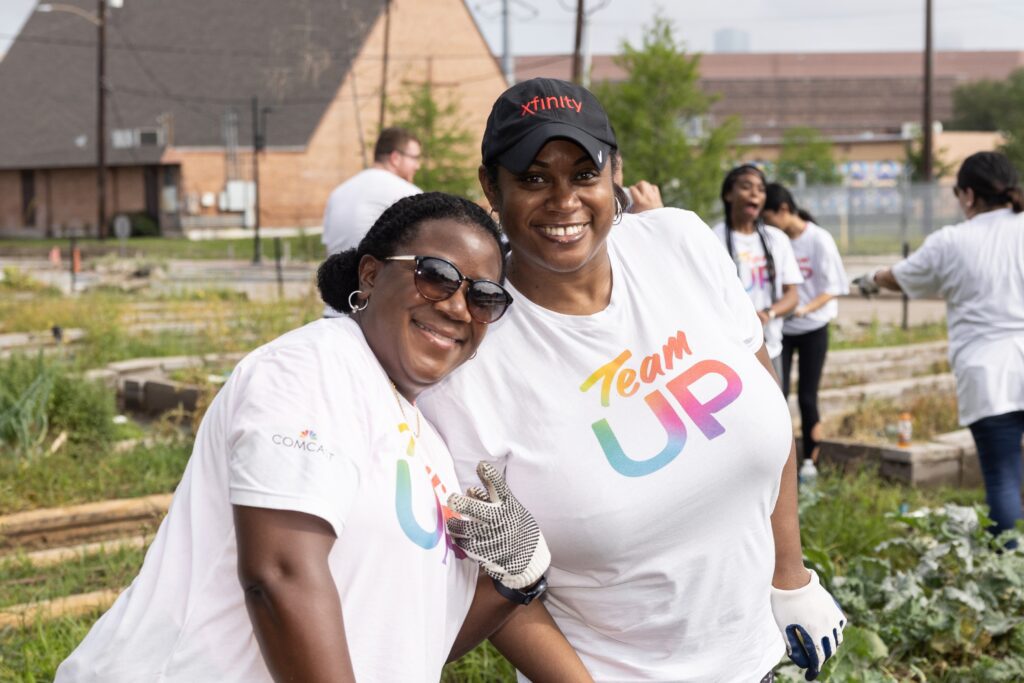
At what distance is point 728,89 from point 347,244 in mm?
82009

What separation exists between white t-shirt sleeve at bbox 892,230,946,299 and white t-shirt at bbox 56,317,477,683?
386 centimetres

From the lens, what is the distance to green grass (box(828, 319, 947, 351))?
12.9 m

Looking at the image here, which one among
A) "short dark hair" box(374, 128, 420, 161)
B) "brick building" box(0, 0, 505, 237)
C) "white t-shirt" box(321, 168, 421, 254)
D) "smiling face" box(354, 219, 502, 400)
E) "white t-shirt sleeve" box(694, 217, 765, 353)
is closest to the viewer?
"smiling face" box(354, 219, 502, 400)

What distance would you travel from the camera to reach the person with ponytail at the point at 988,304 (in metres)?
4.87

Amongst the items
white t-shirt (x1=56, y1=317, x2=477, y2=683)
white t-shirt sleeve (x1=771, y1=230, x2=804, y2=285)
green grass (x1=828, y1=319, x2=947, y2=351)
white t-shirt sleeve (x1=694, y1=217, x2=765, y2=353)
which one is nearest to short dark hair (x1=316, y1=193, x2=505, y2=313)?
white t-shirt (x1=56, y1=317, x2=477, y2=683)

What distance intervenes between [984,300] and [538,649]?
11.5ft

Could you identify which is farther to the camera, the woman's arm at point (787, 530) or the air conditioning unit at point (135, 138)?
the air conditioning unit at point (135, 138)

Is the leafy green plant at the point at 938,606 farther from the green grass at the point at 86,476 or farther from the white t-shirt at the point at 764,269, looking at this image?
the green grass at the point at 86,476

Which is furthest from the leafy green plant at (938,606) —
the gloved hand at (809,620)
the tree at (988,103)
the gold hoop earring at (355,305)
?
the tree at (988,103)

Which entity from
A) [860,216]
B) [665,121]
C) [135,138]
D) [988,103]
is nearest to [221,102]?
[135,138]

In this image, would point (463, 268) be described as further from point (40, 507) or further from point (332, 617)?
point (40, 507)

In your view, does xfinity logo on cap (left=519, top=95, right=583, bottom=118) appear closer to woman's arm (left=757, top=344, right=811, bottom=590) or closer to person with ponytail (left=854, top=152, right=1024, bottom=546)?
woman's arm (left=757, top=344, right=811, bottom=590)

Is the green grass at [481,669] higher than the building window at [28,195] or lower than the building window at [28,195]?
lower

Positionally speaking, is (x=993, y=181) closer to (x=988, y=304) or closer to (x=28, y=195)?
(x=988, y=304)
